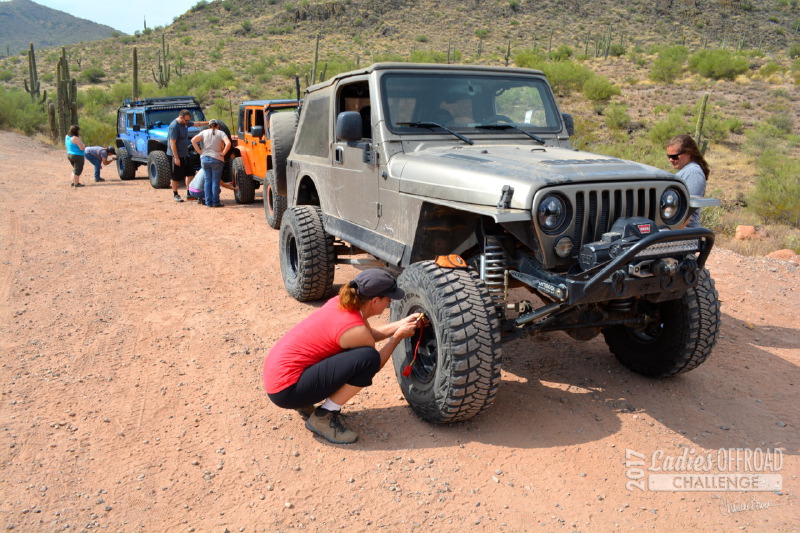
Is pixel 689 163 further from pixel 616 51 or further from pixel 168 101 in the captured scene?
pixel 616 51

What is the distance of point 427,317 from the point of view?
3.95 metres

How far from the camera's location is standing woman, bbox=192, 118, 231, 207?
37.4ft

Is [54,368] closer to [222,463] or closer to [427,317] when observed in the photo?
[222,463]

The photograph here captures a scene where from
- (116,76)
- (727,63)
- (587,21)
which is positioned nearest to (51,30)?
(116,76)

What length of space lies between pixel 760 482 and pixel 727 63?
32835mm

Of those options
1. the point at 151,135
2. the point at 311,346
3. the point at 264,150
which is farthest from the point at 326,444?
the point at 151,135

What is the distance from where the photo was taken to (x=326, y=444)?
382cm

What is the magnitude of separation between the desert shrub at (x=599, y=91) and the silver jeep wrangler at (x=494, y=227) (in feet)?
75.9

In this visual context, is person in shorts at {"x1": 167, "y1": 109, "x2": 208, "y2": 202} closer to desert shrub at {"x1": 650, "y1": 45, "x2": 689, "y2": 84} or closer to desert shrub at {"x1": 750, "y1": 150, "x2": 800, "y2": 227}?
desert shrub at {"x1": 750, "y1": 150, "x2": 800, "y2": 227}

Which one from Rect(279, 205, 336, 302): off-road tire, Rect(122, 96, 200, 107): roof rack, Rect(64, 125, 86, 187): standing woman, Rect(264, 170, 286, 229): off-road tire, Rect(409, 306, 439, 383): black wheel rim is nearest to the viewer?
Rect(409, 306, 439, 383): black wheel rim

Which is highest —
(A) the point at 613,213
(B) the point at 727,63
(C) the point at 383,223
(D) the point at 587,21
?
(D) the point at 587,21

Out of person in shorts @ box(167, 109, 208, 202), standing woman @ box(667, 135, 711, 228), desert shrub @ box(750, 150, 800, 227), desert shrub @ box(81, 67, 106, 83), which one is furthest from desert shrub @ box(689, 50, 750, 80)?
desert shrub @ box(81, 67, 106, 83)

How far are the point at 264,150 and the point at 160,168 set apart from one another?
3923 millimetres

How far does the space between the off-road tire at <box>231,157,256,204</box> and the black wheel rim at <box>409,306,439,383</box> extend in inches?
353
